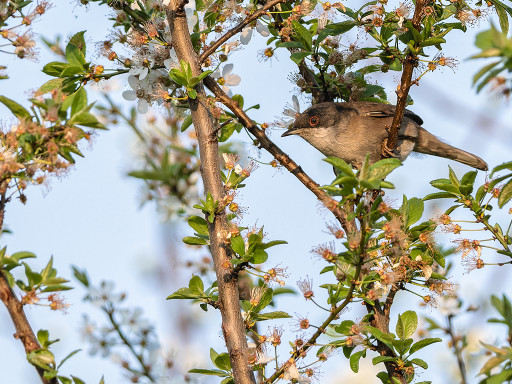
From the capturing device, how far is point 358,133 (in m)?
6.93

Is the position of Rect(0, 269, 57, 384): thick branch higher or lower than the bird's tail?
lower

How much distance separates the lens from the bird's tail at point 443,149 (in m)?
7.40

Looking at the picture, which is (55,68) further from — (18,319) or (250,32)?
(18,319)

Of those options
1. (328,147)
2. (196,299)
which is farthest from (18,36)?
(328,147)

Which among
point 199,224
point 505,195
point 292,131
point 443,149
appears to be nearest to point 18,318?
point 199,224

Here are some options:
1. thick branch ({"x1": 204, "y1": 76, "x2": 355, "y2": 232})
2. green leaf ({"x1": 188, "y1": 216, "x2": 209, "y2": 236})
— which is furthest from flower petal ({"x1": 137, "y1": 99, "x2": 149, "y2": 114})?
green leaf ({"x1": 188, "y1": 216, "x2": 209, "y2": 236})

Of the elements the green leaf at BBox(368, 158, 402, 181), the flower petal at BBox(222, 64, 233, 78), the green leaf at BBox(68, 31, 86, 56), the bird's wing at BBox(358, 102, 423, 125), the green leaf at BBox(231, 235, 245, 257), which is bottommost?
the green leaf at BBox(368, 158, 402, 181)

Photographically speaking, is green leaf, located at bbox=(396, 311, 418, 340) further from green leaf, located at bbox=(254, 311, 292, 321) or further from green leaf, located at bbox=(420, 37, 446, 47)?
green leaf, located at bbox=(420, 37, 446, 47)

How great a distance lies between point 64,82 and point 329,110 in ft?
9.20

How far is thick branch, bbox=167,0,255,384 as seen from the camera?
12.1ft

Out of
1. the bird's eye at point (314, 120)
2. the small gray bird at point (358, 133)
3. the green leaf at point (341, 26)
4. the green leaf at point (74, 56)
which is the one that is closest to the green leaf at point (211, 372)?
the green leaf at point (74, 56)

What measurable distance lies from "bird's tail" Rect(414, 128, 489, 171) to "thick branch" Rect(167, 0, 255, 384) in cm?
396

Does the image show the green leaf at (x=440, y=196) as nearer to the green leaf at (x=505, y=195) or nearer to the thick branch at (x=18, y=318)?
the green leaf at (x=505, y=195)

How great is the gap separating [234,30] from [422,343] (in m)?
2.28
